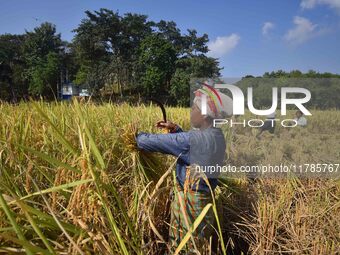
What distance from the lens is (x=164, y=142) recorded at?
1739 mm

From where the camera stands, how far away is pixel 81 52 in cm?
3084

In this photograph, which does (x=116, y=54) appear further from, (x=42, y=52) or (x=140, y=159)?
(x=140, y=159)

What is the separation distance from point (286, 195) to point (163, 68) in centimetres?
2706

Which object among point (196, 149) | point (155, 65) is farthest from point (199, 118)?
point (155, 65)

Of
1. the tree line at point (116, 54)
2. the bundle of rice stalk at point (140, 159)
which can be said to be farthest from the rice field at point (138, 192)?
the tree line at point (116, 54)

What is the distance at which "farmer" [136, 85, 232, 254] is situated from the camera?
1.73 metres

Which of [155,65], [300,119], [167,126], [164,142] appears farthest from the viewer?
[155,65]

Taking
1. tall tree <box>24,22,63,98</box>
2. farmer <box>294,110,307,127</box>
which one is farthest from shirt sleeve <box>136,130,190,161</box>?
tall tree <box>24,22,63,98</box>

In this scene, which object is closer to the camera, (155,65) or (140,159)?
(140,159)

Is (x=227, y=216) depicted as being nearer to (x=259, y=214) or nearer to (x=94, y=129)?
(x=259, y=214)

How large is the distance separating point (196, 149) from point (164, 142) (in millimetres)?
200

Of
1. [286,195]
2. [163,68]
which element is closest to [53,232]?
[286,195]

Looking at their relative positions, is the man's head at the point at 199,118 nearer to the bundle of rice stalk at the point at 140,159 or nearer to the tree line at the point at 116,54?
the bundle of rice stalk at the point at 140,159

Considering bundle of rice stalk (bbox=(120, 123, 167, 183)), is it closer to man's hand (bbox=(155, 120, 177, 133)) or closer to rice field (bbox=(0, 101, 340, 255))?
rice field (bbox=(0, 101, 340, 255))
